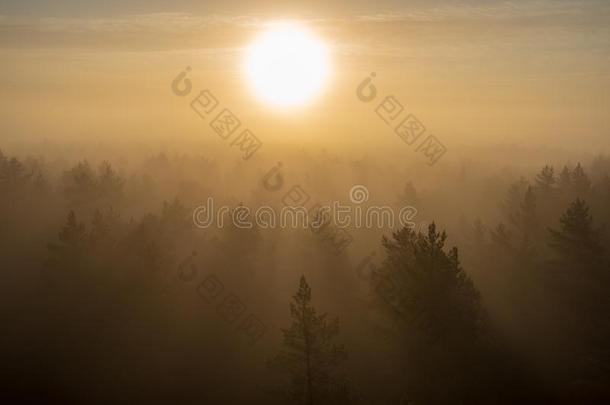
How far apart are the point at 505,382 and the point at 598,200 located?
50934mm

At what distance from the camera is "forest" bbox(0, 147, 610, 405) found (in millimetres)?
28562

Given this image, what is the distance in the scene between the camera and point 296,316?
25531 mm

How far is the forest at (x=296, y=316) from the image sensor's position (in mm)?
28562

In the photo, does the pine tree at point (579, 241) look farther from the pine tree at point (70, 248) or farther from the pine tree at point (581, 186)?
the pine tree at point (70, 248)

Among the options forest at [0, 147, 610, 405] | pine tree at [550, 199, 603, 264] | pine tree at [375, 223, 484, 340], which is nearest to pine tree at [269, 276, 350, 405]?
forest at [0, 147, 610, 405]

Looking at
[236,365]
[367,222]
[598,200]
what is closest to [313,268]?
A: [236,365]

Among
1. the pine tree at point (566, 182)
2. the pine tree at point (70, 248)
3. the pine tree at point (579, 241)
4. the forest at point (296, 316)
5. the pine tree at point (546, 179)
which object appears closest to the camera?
the forest at point (296, 316)

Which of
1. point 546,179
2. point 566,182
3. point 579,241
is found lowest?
point 579,241

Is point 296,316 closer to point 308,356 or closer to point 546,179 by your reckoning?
point 308,356

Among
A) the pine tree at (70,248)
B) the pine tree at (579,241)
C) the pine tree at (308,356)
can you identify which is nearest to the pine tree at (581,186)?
the pine tree at (579,241)

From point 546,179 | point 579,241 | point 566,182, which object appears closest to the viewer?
point 579,241

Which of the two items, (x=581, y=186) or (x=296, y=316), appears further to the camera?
(x=581, y=186)

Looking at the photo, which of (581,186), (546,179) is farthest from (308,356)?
(581,186)

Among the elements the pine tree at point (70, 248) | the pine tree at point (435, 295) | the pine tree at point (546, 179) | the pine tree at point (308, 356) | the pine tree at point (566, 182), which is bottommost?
the pine tree at point (308, 356)
